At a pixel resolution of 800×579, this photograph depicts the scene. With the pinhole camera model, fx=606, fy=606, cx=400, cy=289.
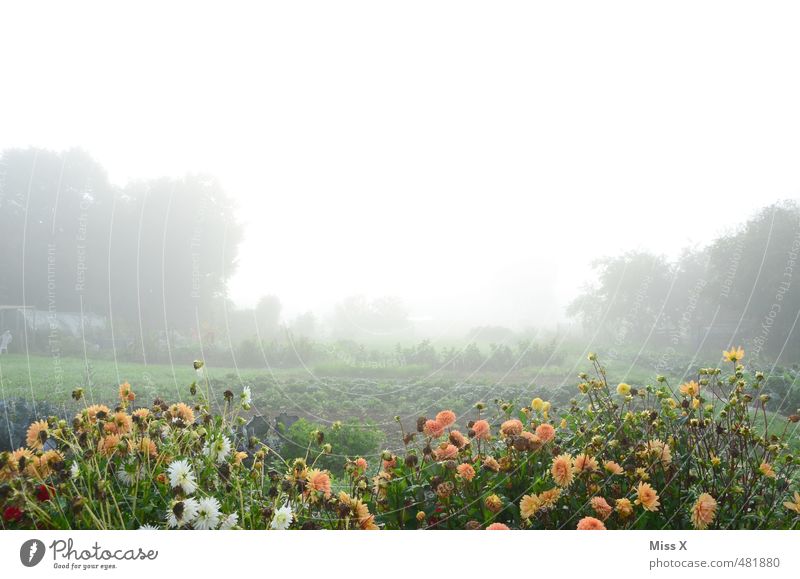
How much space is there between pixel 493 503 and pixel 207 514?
2.81ft

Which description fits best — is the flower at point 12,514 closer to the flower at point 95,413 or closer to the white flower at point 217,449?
the flower at point 95,413

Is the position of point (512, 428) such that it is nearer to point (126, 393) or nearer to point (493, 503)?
point (493, 503)

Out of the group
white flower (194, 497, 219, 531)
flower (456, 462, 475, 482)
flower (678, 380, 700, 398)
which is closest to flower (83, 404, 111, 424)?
white flower (194, 497, 219, 531)

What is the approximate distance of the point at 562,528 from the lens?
80.1 inches

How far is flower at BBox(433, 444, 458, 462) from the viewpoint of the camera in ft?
6.31

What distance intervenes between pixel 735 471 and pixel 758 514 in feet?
0.56

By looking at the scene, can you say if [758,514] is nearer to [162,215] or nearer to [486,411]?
[486,411]

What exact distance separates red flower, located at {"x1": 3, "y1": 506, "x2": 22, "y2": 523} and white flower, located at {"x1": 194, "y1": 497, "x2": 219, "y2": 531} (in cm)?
57

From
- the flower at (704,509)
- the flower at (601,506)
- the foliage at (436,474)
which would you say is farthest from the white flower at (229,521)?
the flower at (704,509)

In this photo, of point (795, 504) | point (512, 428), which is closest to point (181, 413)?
point (512, 428)

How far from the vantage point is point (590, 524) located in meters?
1.87

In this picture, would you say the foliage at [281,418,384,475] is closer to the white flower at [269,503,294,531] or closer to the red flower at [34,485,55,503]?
the white flower at [269,503,294,531]

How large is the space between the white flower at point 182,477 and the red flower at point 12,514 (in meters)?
0.53

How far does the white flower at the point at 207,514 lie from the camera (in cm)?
175
